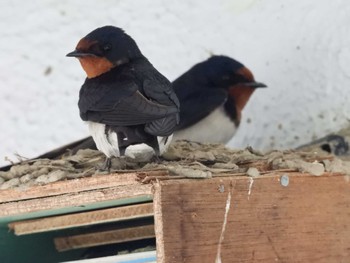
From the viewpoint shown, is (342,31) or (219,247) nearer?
(219,247)

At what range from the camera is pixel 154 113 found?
154 cm

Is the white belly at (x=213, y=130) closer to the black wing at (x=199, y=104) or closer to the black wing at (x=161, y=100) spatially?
the black wing at (x=199, y=104)

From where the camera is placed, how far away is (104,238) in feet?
5.50

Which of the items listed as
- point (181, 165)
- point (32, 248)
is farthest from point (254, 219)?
point (32, 248)

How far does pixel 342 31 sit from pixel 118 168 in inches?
32.2

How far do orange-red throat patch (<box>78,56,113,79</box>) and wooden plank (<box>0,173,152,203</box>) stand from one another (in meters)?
0.34

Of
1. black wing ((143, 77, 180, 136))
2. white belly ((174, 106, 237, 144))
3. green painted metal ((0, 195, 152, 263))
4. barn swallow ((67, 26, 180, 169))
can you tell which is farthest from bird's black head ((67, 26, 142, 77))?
white belly ((174, 106, 237, 144))

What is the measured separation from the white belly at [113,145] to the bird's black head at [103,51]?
0.17m

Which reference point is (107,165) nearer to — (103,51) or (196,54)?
(103,51)

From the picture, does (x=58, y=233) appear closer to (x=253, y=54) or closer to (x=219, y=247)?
(x=219, y=247)

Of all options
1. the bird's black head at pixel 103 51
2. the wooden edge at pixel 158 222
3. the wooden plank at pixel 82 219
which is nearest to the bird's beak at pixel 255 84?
the bird's black head at pixel 103 51

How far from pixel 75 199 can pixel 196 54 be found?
102 centimetres

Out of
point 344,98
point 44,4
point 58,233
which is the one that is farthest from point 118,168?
point 44,4

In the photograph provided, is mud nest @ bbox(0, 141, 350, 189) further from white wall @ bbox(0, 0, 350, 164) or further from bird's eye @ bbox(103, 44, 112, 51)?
white wall @ bbox(0, 0, 350, 164)
